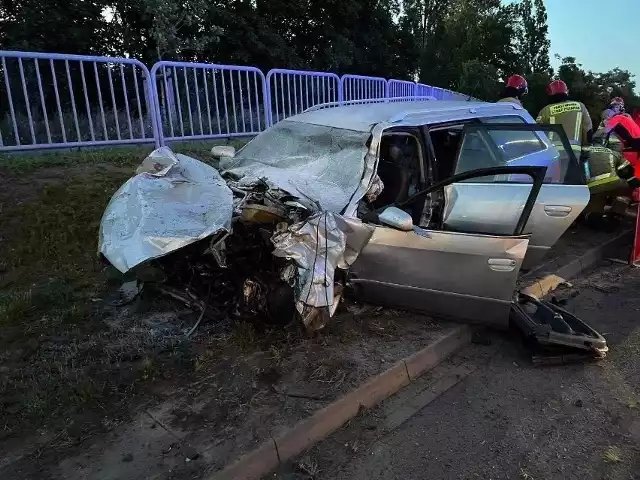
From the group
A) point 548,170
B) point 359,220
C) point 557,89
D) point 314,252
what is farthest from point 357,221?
point 557,89

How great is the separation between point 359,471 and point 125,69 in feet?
20.1

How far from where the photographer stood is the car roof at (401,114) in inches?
163

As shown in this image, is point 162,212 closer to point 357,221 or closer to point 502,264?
point 357,221

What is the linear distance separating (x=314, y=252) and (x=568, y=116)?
528 cm

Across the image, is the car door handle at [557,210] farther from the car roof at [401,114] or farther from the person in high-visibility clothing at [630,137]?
→ the person in high-visibility clothing at [630,137]

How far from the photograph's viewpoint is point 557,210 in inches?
159

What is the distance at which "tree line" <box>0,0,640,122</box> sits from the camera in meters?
11.6

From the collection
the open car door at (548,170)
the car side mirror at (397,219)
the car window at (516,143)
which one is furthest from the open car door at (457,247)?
the car window at (516,143)

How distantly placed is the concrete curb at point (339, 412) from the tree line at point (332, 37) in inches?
380

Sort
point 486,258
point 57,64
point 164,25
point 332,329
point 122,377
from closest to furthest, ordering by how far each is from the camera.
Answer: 1. point 122,377
2. point 486,258
3. point 332,329
4. point 57,64
5. point 164,25

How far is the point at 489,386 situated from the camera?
3229 mm

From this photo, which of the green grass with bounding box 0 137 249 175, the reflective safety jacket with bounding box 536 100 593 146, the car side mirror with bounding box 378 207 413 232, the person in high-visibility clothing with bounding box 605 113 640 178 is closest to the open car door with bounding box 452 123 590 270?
the car side mirror with bounding box 378 207 413 232

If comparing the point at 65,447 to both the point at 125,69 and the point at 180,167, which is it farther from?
the point at 125,69

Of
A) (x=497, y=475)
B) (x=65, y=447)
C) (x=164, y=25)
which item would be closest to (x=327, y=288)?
(x=497, y=475)
